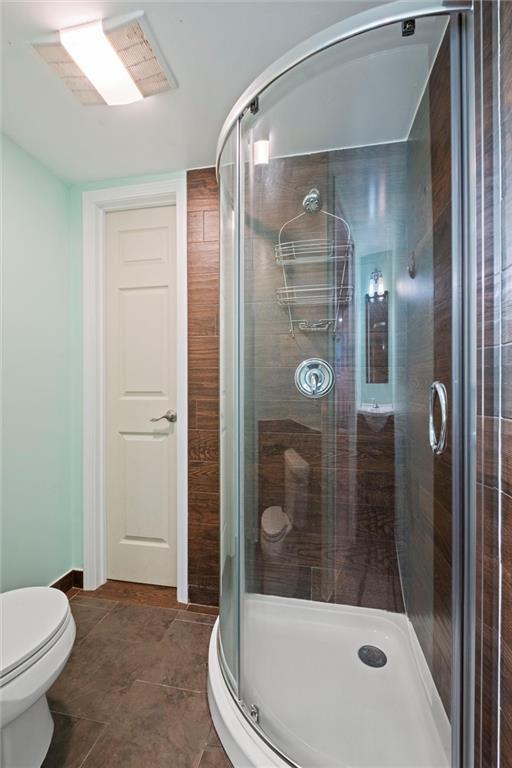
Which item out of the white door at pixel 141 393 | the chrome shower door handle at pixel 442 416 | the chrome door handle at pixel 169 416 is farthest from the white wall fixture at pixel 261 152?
the chrome door handle at pixel 169 416

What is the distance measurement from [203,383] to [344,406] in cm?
74

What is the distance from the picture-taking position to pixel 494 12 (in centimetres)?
69

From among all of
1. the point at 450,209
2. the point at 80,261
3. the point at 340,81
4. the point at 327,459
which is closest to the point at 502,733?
the point at 327,459

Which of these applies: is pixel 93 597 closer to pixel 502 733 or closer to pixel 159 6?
pixel 502 733

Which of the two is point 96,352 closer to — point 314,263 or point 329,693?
point 314,263

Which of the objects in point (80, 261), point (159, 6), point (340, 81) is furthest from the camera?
point (80, 261)

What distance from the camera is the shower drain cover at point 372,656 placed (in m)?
1.25

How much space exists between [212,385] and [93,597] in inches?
52.1

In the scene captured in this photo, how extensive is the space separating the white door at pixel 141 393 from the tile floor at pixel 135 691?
256 mm

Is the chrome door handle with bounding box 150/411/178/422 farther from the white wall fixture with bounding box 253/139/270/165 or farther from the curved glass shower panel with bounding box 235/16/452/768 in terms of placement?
the white wall fixture with bounding box 253/139/270/165

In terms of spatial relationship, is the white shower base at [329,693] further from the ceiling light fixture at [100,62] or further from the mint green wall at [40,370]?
the ceiling light fixture at [100,62]

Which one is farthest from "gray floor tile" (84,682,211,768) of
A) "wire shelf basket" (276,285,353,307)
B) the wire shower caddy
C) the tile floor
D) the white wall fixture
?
the white wall fixture

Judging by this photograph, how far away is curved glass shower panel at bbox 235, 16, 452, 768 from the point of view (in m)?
1.03

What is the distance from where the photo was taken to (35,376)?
5.73 ft
